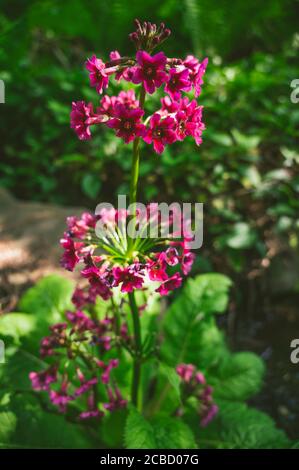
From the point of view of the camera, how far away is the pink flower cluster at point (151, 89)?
4.42 ft

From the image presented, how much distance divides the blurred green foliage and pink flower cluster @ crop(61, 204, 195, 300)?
5.23 feet

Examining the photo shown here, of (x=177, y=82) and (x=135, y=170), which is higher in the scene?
(x=177, y=82)

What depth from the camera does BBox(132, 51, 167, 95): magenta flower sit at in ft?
4.29

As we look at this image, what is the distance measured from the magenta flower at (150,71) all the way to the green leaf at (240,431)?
5.78 feet

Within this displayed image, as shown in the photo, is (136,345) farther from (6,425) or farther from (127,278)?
(6,425)

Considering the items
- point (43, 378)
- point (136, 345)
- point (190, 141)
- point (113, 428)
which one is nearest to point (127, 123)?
point (136, 345)

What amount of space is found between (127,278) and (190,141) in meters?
2.37

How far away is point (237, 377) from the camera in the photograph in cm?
248

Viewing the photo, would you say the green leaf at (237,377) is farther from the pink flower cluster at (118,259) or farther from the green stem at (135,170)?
the green stem at (135,170)

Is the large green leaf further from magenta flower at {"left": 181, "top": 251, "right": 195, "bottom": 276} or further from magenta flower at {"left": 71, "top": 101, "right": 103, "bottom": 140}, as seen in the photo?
magenta flower at {"left": 71, "top": 101, "right": 103, "bottom": 140}

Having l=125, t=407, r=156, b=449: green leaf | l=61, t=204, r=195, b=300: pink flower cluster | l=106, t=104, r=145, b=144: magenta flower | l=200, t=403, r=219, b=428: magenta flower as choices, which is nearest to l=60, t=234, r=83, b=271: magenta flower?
l=61, t=204, r=195, b=300: pink flower cluster
